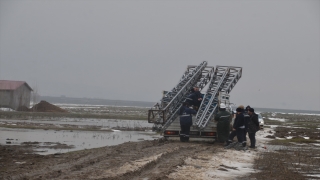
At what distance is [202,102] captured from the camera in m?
22.6

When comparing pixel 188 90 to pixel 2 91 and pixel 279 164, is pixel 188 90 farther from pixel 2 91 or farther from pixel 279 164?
pixel 2 91

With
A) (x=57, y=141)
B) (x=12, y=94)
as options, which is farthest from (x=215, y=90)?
(x=12, y=94)

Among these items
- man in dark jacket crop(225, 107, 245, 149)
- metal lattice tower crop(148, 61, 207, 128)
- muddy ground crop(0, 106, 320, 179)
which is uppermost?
metal lattice tower crop(148, 61, 207, 128)

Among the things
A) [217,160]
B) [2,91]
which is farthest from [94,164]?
[2,91]

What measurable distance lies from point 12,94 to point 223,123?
54.0 m

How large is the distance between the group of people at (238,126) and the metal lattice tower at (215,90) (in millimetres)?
754

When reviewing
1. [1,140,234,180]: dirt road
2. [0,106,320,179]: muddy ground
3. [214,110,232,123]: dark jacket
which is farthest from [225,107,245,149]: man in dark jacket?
[1,140,234,180]: dirt road

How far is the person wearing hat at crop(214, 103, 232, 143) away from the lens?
20.8m

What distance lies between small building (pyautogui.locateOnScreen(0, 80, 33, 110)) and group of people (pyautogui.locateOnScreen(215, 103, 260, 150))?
175 ft

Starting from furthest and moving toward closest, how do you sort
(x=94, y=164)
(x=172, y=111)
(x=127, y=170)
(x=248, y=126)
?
(x=172, y=111) < (x=248, y=126) < (x=94, y=164) < (x=127, y=170)

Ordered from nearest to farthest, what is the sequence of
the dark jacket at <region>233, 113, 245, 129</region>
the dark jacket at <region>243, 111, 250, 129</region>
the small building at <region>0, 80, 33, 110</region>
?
the dark jacket at <region>233, 113, 245, 129</region>, the dark jacket at <region>243, 111, 250, 129</region>, the small building at <region>0, 80, 33, 110</region>

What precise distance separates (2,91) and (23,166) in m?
60.0

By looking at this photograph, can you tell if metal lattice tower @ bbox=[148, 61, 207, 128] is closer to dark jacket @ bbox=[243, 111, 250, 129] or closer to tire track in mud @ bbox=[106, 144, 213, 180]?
dark jacket @ bbox=[243, 111, 250, 129]

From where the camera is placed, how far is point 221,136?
2127 centimetres
